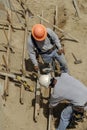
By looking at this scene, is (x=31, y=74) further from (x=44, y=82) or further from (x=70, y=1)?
(x=70, y=1)

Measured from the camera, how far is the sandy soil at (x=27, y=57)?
945 cm

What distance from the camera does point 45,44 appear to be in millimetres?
8984

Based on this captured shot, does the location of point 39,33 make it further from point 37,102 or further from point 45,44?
point 37,102

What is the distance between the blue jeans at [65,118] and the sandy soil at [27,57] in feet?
1.62

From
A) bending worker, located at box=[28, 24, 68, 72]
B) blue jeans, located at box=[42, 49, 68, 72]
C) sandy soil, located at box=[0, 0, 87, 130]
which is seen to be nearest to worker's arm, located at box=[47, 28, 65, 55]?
bending worker, located at box=[28, 24, 68, 72]

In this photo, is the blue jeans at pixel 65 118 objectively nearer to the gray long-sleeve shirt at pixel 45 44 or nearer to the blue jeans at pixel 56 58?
the blue jeans at pixel 56 58

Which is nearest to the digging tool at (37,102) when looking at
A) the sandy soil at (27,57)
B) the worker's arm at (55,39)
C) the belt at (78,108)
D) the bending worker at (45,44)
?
the sandy soil at (27,57)

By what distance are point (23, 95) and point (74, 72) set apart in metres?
1.43

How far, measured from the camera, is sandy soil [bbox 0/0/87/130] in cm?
945

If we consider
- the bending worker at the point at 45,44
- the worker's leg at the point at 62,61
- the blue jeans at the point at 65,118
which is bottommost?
the blue jeans at the point at 65,118

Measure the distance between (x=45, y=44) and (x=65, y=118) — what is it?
1754 mm

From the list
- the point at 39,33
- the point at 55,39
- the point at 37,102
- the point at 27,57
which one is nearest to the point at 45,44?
the point at 55,39

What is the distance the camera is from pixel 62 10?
447 inches

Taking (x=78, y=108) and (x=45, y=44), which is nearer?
(x=78, y=108)
